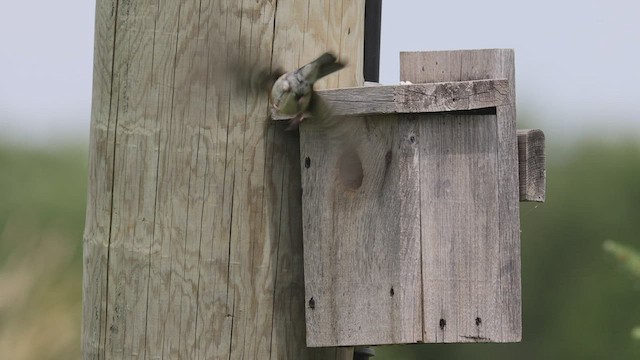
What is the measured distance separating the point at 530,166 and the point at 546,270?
15.2 feet

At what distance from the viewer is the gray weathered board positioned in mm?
2541

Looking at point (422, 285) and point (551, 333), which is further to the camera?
point (551, 333)

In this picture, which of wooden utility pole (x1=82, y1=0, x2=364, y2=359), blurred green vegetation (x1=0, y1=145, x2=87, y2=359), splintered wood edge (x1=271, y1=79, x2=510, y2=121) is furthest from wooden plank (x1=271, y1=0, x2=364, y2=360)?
blurred green vegetation (x1=0, y1=145, x2=87, y2=359)

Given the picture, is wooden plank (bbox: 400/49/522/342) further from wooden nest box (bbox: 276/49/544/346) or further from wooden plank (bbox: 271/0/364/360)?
wooden plank (bbox: 271/0/364/360)

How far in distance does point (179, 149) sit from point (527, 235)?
503 centimetres

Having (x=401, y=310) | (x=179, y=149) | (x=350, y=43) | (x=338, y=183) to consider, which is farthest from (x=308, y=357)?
(x=350, y=43)

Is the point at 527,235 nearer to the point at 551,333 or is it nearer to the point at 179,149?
the point at 551,333

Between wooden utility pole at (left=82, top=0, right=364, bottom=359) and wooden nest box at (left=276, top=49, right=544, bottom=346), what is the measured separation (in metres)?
0.11

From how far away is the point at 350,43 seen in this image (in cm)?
273

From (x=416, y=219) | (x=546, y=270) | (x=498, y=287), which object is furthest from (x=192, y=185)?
(x=546, y=270)

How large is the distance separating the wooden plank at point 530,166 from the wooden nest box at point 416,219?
0.22 feet

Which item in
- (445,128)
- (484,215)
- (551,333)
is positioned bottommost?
(551,333)

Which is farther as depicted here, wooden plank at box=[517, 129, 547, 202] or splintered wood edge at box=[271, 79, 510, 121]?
wooden plank at box=[517, 129, 547, 202]

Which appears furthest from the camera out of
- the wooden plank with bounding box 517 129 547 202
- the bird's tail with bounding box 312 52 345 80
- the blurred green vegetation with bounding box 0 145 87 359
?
the blurred green vegetation with bounding box 0 145 87 359
